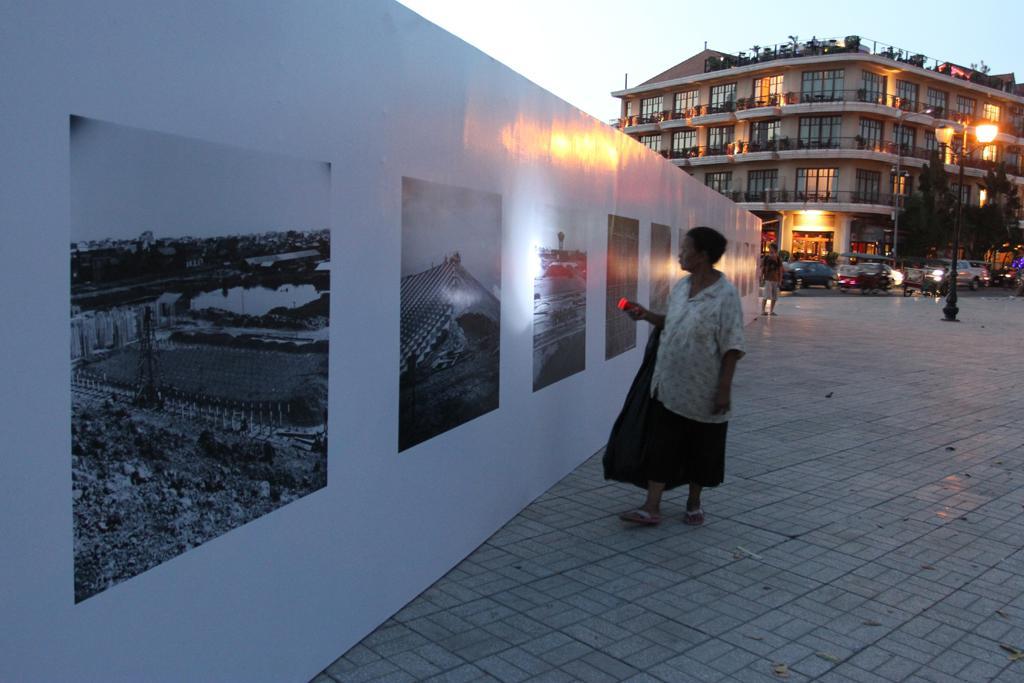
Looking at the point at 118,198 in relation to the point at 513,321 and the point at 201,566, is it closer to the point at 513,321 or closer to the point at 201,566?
the point at 201,566

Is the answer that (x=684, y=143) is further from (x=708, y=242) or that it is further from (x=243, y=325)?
(x=243, y=325)

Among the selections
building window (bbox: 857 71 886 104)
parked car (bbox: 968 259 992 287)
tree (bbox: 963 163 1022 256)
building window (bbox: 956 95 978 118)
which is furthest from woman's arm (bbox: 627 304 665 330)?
building window (bbox: 956 95 978 118)

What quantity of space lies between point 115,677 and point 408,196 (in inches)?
90.3

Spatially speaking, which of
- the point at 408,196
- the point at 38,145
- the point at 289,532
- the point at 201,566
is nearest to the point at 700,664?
the point at 289,532

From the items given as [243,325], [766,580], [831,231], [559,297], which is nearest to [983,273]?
[831,231]

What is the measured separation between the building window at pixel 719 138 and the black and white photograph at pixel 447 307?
71.1 m

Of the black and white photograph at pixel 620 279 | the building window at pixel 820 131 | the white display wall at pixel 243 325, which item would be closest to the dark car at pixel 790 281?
the building window at pixel 820 131

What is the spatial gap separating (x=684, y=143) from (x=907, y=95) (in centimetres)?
1771

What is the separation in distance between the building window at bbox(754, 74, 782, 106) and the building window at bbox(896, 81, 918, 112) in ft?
29.4

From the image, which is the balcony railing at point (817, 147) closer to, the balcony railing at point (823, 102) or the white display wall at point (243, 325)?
the balcony railing at point (823, 102)

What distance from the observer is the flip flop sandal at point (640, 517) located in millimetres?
5492

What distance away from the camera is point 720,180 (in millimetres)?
73625

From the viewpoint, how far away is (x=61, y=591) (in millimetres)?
2369

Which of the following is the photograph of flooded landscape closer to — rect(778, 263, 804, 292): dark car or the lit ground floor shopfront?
rect(778, 263, 804, 292): dark car
